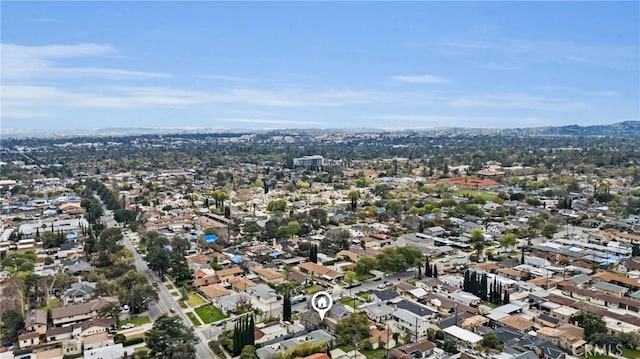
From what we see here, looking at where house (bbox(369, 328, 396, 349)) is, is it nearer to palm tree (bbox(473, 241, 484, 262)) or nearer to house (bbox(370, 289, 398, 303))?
house (bbox(370, 289, 398, 303))

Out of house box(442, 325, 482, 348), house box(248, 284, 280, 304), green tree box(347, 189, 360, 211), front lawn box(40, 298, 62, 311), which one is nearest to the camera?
→ house box(442, 325, 482, 348)

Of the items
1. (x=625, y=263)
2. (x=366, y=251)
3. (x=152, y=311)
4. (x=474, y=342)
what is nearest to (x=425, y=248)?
(x=366, y=251)

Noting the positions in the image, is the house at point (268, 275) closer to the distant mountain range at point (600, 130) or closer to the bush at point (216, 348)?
the bush at point (216, 348)

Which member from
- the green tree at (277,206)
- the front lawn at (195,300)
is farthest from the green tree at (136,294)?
the green tree at (277,206)

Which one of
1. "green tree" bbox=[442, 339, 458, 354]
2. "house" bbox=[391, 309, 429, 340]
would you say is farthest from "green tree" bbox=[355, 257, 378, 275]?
"green tree" bbox=[442, 339, 458, 354]

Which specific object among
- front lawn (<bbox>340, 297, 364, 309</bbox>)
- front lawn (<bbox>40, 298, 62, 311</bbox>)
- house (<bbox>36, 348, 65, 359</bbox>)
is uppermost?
front lawn (<bbox>340, 297, 364, 309</bbox>)

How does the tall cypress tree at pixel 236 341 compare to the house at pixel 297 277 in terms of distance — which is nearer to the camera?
the tall cypress tree at pixel 236 341
